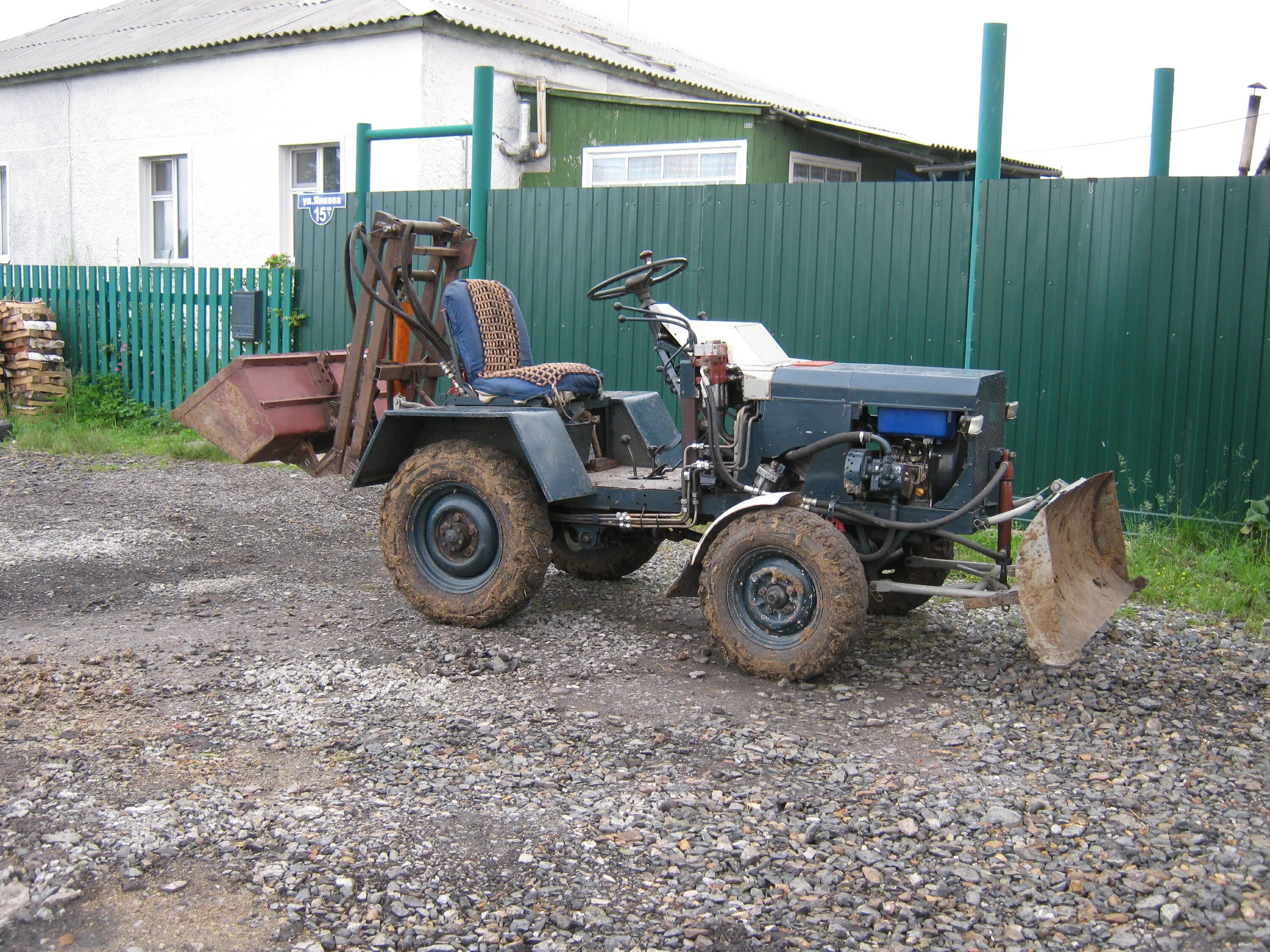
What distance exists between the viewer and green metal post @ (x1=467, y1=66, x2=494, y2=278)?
909 cm

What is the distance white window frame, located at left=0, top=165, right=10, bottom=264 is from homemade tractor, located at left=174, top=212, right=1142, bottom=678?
42.4 feet

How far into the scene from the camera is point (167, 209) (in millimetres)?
14992

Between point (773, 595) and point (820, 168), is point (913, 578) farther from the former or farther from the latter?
point (820, 168)

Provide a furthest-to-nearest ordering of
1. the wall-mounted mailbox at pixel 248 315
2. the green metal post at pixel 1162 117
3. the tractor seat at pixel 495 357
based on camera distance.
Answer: the wall-mounted mailbox at pixel 248 315 → the green metal post at pixel 1162 117 → the tractor seat at pixel 495 357

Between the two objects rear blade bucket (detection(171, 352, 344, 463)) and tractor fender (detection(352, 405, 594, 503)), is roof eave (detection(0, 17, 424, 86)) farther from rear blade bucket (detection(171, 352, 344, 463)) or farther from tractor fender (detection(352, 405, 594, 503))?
tractor fender (detection(352, 405, 594, 503))

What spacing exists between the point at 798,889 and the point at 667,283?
605 centimetres

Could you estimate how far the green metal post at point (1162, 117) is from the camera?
8.27 metres

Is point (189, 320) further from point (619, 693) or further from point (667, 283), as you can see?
point (619, 693)

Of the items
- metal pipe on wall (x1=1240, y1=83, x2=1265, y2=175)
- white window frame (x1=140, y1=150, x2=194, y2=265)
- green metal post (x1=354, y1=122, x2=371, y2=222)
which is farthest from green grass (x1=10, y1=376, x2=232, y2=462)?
metal pipe on wall (x1=1240, y1=83, x2=1265, y2=175)

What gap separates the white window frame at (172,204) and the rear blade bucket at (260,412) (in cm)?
928

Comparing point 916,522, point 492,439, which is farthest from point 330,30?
point 916,522

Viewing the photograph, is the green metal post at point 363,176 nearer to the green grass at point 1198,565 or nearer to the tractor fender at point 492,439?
the tractor fender at point 492,439

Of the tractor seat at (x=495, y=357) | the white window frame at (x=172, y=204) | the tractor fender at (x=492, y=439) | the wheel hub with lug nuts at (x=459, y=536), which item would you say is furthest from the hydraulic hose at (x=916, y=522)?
the white window frame at (x=172, y=204)

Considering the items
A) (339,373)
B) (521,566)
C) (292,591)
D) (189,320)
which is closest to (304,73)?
(189,320)
